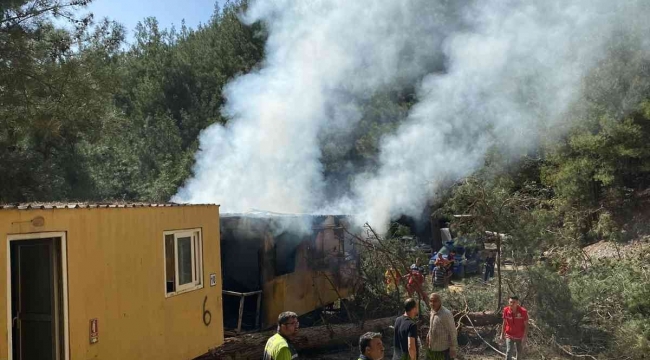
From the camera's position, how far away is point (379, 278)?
1246 cm

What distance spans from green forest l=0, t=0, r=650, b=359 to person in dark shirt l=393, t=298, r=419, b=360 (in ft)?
15.3

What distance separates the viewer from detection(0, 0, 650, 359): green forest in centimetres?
1062

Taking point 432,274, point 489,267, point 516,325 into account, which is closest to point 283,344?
point 516,325

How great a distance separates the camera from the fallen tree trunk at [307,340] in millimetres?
8586

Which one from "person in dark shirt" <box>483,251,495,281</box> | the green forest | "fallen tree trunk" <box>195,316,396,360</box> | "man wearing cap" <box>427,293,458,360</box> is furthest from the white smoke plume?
"man wearing cap" <box>427,293,458,360</box>

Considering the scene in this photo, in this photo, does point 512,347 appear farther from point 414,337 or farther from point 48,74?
point 48,74

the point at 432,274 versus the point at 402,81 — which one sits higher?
the point at 402,81

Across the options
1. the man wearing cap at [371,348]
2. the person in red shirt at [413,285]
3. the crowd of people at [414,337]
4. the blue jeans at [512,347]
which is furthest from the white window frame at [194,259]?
the blue jeans at [512,347]


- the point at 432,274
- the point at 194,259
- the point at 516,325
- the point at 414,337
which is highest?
the point at 194,259

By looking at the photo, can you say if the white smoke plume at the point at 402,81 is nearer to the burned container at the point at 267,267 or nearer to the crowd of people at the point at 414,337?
the burned container at the point at 267,267

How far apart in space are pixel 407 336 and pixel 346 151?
1306cm

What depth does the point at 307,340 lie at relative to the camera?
10.0 metres

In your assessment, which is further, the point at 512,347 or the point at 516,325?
the point at 512,347

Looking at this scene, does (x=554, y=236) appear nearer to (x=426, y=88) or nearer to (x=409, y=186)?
(x=409, y=186)
